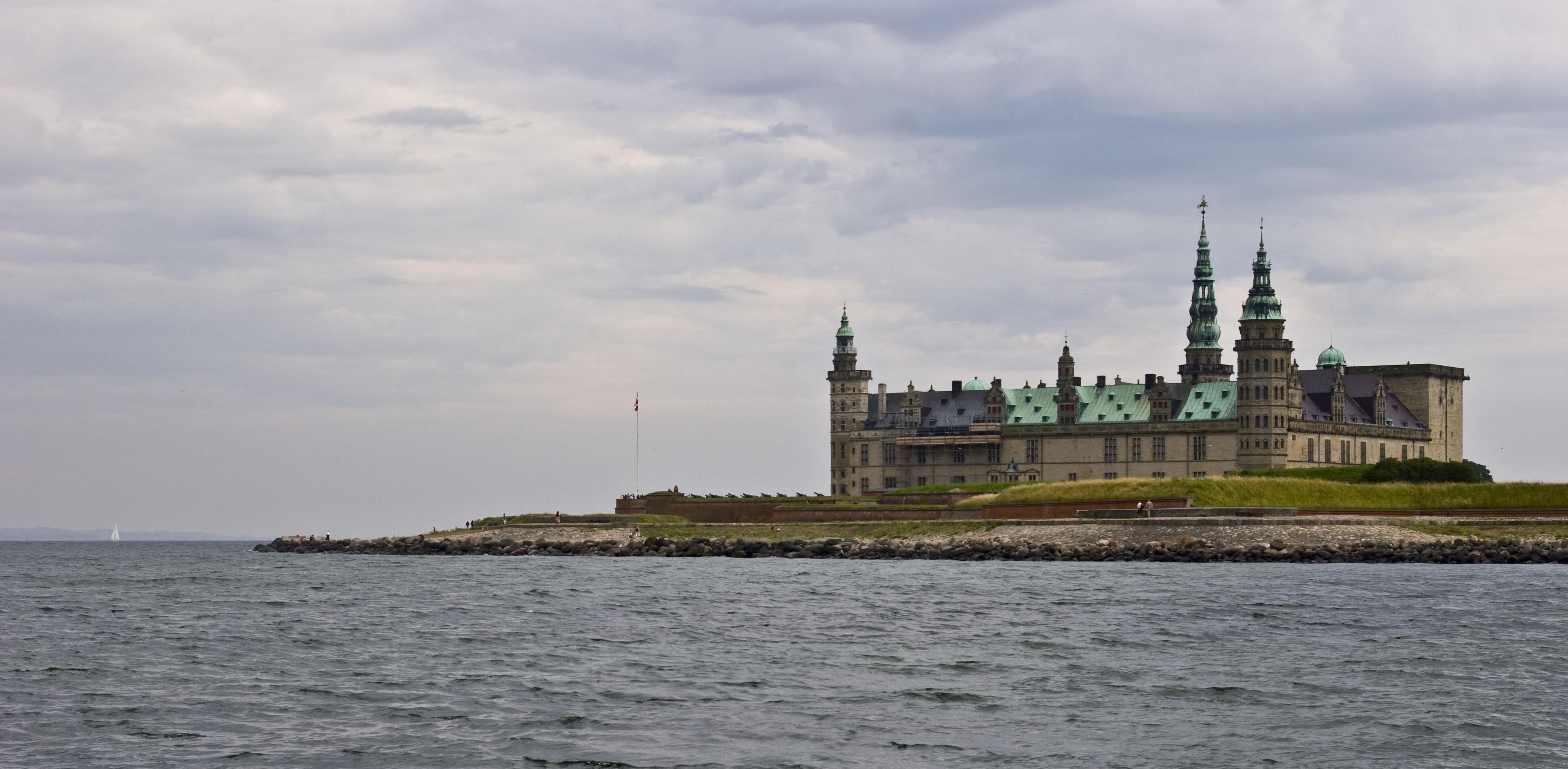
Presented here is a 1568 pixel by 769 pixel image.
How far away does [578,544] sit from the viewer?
106 meters

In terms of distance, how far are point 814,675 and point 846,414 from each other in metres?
128

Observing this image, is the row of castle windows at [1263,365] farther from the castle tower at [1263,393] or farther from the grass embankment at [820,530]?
the grass embankment at [820,530]

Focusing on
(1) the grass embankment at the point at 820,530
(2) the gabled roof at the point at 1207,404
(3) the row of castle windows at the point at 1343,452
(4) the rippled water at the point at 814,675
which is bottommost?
(4) the rippled water at the point at 814,675

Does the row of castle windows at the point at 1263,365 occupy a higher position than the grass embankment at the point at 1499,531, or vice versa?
the row of castle windows at the point at 1263,365

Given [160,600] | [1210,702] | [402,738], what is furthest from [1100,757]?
[160,600]

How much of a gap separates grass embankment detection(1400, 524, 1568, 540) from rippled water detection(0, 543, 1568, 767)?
1544 centimetres

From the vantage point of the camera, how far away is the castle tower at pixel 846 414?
161625mm

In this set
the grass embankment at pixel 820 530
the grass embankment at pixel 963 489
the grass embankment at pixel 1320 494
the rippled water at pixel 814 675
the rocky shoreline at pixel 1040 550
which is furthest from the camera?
the grass embankment at pixel 963 489

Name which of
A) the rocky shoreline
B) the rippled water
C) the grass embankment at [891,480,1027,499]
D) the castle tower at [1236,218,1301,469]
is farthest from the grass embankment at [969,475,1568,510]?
the castle tower at [1236,218,1301,469]

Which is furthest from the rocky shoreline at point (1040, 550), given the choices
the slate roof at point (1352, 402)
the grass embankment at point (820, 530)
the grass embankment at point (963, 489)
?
the slate roof at point (1352, 402)

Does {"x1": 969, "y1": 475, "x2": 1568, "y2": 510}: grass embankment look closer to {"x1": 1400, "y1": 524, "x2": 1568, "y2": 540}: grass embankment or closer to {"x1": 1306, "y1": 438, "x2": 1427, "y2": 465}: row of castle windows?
{"x1": 1400, "y1": 524, "x2": 1568, "y2": 540}: grass embankment

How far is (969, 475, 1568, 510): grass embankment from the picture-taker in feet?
292

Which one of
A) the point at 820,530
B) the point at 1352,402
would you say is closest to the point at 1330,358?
the point at 1352,402

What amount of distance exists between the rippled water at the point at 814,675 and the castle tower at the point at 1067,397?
286 feet
